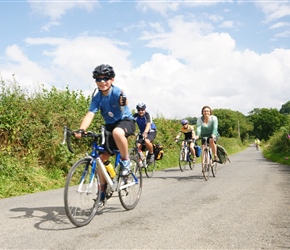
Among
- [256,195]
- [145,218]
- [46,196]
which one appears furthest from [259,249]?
[46,196]

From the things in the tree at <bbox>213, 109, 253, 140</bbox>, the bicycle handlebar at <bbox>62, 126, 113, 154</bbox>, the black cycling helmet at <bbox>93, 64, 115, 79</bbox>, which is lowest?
the bicycle handlebar at <bbox>62, 126, 113, 154</bbox>

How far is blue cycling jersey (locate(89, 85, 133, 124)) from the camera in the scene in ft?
16.3

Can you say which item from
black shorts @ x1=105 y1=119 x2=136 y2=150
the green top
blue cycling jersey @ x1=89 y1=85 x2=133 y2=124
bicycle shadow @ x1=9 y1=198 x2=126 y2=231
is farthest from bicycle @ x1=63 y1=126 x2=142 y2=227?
the green top

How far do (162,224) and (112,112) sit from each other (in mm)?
1806

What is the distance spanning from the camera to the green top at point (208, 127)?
10.0 metres

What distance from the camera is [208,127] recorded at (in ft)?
33.3

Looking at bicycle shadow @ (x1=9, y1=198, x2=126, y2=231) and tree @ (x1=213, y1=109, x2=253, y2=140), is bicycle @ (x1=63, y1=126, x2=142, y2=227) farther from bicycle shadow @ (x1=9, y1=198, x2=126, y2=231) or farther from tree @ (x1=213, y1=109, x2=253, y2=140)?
tree @ (x1=213, y1=109, x2=253, y2=140)

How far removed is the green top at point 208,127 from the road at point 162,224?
343 centimetres

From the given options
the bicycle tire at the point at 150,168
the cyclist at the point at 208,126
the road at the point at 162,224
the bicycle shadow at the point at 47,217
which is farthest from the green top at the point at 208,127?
the bicycle shadow at the point at 47,217

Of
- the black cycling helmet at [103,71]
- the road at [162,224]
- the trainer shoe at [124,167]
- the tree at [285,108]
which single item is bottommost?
the road at [162,224]

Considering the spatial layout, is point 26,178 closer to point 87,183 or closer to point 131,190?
point 131,190

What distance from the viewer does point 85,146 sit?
1106 centimetres

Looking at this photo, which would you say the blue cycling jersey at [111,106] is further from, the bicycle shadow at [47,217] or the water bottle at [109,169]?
the bicycle shadow at [47,217]

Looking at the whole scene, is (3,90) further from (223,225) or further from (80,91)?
(223,225)
